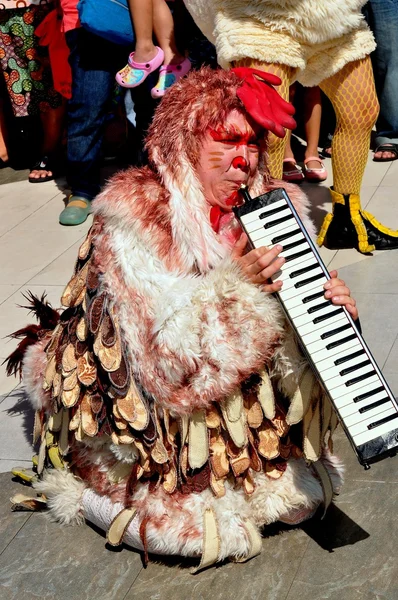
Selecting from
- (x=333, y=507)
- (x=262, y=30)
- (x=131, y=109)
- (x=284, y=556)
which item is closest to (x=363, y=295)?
(x=262, y=30)

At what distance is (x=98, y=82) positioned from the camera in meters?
5.25

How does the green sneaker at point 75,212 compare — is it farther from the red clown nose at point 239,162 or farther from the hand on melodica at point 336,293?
the hand on melodica at point 336,293

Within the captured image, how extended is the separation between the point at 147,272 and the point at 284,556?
2.87ft

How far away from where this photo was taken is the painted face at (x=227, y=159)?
7.88ft

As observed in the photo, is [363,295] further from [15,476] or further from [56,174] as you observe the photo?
[56,174]

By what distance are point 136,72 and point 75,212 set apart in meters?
0.95

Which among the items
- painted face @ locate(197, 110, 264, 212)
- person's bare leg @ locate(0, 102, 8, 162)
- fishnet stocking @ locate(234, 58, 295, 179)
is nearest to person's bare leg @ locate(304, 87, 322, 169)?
fishnet stocking @ locate(234, 58, 295, 179)

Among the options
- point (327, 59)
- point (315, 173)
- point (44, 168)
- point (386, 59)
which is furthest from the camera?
point (44, 168)

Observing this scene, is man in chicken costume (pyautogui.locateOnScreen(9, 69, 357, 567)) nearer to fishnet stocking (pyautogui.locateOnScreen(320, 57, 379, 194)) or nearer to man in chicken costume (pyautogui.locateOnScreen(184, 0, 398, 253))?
man in chicken costume (pyautogui.locateOnScreen(184, 0, 398, 253))

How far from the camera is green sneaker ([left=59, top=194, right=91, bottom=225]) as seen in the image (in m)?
5.38

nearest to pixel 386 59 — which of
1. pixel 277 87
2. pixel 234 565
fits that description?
pixel 277 87

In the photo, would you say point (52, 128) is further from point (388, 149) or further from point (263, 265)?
point (263, 265)

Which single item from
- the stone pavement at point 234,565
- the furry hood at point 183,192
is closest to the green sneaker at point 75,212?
the stone pavement at point 234,565

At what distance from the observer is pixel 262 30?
3.82 meters
